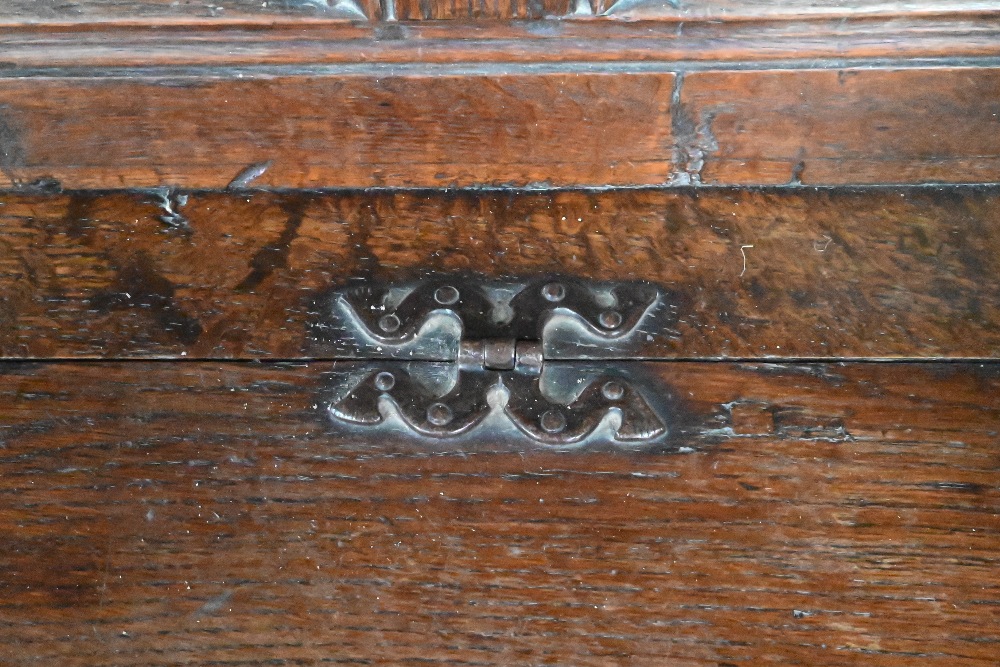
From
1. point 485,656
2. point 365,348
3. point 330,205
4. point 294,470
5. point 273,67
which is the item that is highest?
point 273,67

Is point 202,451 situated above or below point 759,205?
below

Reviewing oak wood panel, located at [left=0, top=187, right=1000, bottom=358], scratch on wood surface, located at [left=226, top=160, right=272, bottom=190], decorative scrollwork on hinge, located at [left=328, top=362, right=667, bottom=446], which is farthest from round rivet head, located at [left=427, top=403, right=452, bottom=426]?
scratch on wood surface, located at [left=226, top=160, right=272, bottom=190]

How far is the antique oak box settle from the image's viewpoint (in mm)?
776

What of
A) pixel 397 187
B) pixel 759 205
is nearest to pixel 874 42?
pixel 759 205

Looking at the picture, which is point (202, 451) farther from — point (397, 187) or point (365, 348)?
point (397, 187)

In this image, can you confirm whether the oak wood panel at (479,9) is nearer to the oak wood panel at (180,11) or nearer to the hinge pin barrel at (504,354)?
the oak wood panel at (180,11)

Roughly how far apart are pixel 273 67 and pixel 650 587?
51 centimetres

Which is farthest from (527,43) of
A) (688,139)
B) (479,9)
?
(688,139)

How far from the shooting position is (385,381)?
2.68ft

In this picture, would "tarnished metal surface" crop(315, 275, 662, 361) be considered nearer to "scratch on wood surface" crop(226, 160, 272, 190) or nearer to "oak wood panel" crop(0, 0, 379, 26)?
"scratch on wood surface" crop(226, 160, 272, 190)

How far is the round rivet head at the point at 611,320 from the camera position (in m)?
0.82

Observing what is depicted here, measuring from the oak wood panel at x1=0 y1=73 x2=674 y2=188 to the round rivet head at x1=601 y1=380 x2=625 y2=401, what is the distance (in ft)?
0.57

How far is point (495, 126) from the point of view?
0.79 metres

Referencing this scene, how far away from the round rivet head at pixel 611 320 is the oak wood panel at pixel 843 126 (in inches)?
5.4
